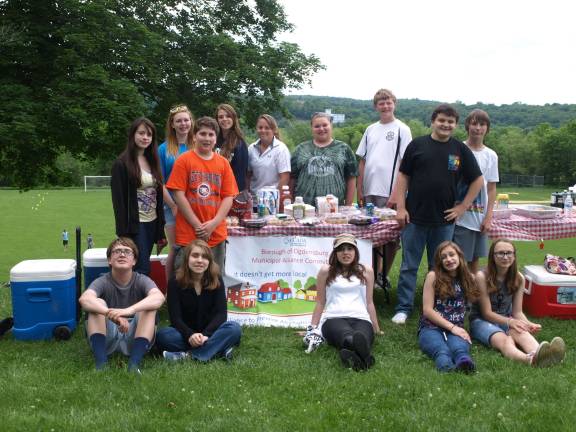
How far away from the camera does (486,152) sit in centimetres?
561

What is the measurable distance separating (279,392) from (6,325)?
270 centimetres

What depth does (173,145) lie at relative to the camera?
5449 mm

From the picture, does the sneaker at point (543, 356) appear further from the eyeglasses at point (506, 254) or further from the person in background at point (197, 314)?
the person in background at point (197, 314)

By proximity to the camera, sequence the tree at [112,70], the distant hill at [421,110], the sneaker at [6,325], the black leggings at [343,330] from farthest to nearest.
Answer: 1. the distant hill at [421,110]
2. the tree at [112,70]
3. the sneaker at [6,325]
4. the black leggings at [343,330]

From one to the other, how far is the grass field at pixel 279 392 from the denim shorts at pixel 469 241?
1.11m

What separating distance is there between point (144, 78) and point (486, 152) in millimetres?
10212

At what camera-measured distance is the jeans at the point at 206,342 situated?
4.36 metres

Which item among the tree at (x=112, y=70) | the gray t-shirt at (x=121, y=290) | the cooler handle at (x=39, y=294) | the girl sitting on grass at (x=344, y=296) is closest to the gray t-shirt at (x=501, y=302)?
the girl sitting on grass at (x=344, y=296)

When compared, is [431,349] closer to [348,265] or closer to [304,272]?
[348,265]

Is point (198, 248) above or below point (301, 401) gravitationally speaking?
above

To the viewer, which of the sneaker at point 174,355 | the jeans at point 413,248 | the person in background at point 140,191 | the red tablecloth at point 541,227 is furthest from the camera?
the red tablecloth at point 541,227

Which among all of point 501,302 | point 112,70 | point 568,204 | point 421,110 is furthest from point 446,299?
point 421,110

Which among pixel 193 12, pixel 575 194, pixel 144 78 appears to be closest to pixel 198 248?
pixel 575 194

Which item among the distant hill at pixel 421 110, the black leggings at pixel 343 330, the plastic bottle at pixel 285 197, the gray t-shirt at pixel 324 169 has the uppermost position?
the distant hill at pixel 421 110
